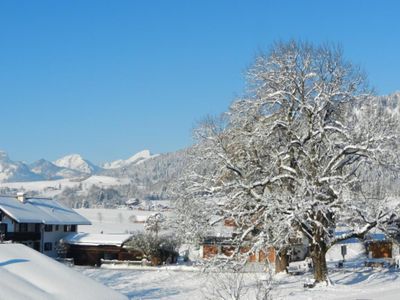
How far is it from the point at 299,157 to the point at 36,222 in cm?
3875

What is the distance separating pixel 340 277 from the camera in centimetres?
4134

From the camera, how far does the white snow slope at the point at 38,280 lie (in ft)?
53.5

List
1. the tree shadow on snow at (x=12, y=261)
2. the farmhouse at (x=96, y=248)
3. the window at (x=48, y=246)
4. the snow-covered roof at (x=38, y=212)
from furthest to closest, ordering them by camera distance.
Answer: the window at (x=48, y=246)
the farmhouse at (x=96, y=248)
the snow-covered roof at (x=38, y=212)
the tree shadow on snow at (x=12, y=261)

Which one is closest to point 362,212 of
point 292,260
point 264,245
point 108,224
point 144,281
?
point 264,245

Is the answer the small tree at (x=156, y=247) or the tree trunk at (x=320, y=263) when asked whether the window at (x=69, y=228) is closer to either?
the small tree at (x=156, y=247)

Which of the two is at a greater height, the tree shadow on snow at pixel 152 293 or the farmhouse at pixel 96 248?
the farmhouse at pixel 96 248

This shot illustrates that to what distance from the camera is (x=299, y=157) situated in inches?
1460

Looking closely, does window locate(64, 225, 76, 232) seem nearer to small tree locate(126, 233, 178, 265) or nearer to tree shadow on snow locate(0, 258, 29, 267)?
small tree locate(126, 233, 178, 265)

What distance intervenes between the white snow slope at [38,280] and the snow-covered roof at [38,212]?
1823 inches

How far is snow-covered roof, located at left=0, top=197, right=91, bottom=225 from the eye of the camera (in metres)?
65.9

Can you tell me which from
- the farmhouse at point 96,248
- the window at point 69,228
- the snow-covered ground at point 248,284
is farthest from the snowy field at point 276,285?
the window at point 69,228

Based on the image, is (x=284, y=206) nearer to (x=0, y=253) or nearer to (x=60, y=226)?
(x=0, y=253)

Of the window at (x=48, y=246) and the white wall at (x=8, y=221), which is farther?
the window at (x=48, y=246)

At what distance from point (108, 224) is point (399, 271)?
116510 mm
